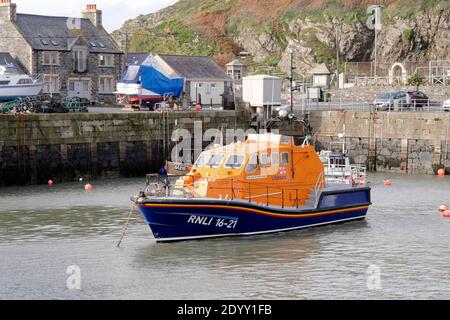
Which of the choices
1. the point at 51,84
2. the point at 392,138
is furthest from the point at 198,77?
the point at 392,138

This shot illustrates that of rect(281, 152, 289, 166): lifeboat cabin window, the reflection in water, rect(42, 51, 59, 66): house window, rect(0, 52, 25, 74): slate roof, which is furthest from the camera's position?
rect(42, 51, 59, 66): house window

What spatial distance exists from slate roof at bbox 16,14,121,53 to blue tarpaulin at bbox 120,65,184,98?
4.47m

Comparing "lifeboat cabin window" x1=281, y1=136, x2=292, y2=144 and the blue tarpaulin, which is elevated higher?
the blue tarpaulin

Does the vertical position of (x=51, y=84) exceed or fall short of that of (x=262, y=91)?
it exceeds it

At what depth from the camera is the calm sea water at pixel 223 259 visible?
2161cm

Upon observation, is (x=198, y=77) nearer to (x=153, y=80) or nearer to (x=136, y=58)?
(x=153, y=80)

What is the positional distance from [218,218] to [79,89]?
99.1 feet

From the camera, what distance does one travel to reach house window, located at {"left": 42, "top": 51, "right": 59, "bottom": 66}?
2073 inches

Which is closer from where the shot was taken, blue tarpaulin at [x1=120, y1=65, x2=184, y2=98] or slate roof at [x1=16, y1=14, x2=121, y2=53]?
blue tarpaulin at [x1=120, y1=65, x2=184, y2=98]

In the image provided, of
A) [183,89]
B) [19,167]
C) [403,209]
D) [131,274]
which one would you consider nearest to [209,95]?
[183,89]

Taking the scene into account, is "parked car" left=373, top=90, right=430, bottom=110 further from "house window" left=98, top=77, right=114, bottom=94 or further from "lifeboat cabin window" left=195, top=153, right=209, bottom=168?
"lifeboat cabin window" left=195, top=153, right=209, bottom=168

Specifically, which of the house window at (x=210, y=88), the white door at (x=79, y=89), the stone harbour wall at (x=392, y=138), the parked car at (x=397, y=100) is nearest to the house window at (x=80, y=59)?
the white door at (x=79, y=89)

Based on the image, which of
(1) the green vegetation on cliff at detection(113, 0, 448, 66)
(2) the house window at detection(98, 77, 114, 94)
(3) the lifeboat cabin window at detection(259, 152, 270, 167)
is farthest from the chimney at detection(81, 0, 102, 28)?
(3) the lifeboat cabin window at detection(259, 152, 270, 167)

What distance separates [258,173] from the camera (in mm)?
27047
